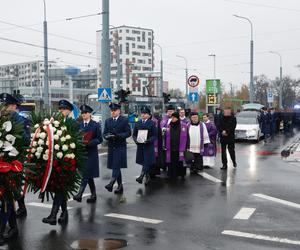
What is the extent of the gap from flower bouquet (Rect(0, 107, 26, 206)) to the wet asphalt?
78 centimetres

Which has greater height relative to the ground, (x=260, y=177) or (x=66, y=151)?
(x=66, y=151)

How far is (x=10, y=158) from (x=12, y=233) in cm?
132

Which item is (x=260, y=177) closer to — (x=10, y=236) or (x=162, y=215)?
(x=162, y=215)

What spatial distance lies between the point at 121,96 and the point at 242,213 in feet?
46.3

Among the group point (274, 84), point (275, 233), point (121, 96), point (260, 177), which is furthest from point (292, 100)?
point (275, 233)

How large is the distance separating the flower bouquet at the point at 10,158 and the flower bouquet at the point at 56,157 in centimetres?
43

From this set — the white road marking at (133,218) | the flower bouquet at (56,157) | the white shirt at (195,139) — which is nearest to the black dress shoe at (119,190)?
the white road marking at (133,218)

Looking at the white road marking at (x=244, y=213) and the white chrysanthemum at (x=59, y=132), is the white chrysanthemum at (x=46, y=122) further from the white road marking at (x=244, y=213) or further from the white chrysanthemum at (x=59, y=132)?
the white road marking at (x=244, y=213)

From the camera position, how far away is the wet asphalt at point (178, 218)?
6.43 m

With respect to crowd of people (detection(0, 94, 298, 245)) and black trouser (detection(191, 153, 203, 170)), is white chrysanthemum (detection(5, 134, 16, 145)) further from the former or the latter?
black trouser (detection(191, 153, 203, 170))

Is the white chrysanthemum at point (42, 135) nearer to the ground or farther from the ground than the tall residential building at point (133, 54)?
nearer to the ground

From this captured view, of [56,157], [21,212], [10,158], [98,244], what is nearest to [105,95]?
[21,212]

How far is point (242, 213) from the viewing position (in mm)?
8211

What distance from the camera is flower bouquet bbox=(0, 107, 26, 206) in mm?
5863
